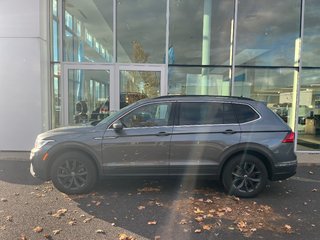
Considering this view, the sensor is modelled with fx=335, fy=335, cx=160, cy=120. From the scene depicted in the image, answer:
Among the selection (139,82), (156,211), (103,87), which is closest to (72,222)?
(156,211)

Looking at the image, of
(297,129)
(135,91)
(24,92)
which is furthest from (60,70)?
(297,129)

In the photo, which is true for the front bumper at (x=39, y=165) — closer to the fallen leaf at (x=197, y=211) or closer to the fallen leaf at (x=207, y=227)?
the fallen leaf at (x=197, y=211)

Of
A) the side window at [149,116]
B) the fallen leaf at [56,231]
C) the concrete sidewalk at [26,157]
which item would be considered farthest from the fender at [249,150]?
the concrete sidewalk at [26,157]

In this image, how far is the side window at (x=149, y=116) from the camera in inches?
233

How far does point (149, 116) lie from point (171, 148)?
2.29 feet

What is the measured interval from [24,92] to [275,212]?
7.49m

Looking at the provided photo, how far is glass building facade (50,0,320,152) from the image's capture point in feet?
34.3

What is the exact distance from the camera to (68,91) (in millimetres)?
10516

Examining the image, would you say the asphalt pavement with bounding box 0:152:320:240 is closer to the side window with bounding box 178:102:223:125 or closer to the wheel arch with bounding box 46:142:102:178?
the wheel arch with bounding box 46:142:102:178

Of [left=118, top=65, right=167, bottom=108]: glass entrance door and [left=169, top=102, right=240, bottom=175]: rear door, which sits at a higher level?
[left=118, top=65, right=167, bottom=108]: glass entrance door

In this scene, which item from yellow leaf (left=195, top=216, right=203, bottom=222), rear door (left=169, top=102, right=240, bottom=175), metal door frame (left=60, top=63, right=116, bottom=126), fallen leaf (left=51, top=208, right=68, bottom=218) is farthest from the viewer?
metal door frame (left=60, top=63, right=116, bottom=126)

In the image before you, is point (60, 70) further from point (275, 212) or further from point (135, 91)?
point (275, 212)

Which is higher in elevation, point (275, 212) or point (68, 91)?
point (68, 91)

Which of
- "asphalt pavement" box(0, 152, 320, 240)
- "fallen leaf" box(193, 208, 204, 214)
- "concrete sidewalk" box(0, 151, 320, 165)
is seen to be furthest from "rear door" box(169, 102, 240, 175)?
"concrete sidewalk" box(0, 151, 320, 165)
